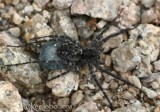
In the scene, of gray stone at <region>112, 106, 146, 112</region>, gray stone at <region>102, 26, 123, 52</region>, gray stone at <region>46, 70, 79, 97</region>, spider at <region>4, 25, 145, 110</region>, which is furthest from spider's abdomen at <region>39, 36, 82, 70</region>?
gray stone at <region>112, 106, 146, 112</region>

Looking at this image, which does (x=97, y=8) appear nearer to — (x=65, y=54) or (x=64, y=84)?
(x=65, y=54)

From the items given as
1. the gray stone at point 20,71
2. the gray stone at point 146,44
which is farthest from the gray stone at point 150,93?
the gray stone at point 20,71

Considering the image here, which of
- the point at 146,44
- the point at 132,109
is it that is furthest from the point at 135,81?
the point at 146,44

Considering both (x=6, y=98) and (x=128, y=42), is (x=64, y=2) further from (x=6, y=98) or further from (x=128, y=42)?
(x=6, y=98)

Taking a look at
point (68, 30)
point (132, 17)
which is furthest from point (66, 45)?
point (132, 17)

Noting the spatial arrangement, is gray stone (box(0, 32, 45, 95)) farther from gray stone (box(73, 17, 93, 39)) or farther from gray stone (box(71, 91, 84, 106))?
gray stone (box(73, 17, 93, 39))

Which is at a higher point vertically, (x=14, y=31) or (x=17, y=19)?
(x=17, y=19)

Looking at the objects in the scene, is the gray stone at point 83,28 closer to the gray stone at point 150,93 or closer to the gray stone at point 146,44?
the gray stone at point 146,44
